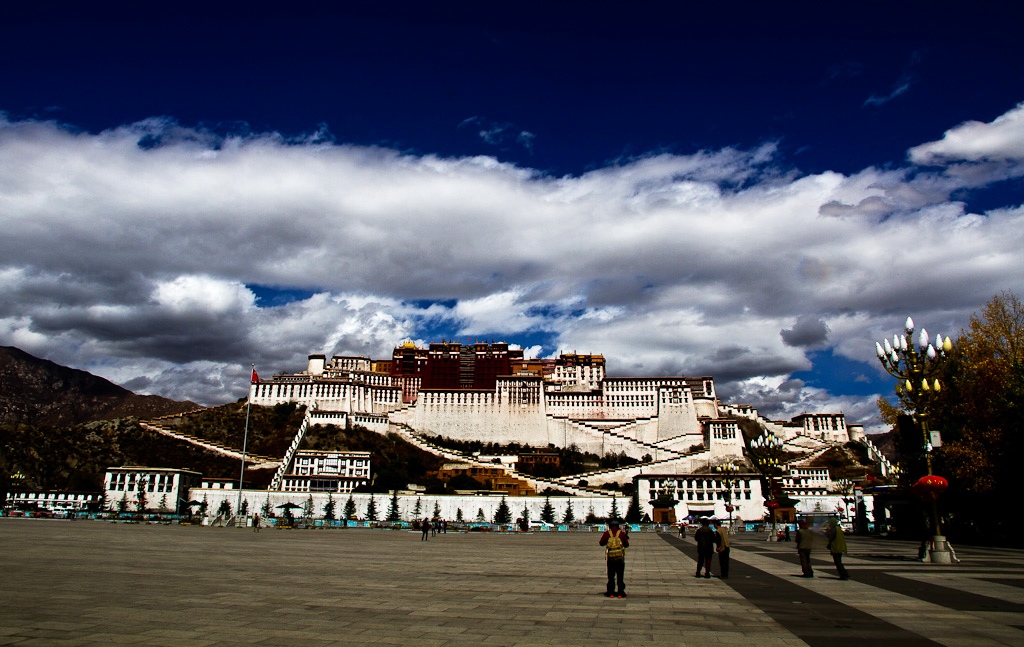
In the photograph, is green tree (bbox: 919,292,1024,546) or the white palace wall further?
the white palace wall

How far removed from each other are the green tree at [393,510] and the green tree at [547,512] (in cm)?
1734

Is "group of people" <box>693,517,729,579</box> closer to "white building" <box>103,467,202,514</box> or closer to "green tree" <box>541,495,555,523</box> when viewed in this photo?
"green tree" <box>541,495,555,523</box>

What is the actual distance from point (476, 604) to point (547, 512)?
66.9m

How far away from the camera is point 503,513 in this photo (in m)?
74.8

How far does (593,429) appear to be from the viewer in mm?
122375

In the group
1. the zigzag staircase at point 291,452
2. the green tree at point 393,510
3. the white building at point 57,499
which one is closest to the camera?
the green tree at point 393,510

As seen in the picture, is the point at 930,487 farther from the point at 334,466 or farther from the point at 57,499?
the point at 57,499

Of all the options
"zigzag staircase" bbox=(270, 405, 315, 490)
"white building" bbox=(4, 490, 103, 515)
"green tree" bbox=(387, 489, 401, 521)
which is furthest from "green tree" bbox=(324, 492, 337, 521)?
"white building" bbox=(4, 490, 103, 515)

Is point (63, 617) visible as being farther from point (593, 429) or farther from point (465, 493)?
point (593, 429)

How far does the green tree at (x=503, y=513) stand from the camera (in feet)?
244

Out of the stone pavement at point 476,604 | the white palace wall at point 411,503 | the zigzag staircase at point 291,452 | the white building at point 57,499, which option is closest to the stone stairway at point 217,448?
the zigzag staircase at point 291,452

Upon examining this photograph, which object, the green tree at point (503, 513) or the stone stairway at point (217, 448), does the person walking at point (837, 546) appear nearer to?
the green tree at point (503, 513)

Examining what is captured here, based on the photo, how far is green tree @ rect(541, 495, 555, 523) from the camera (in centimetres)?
7544

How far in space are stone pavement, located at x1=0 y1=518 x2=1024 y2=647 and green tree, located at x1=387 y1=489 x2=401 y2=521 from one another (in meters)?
55.4
